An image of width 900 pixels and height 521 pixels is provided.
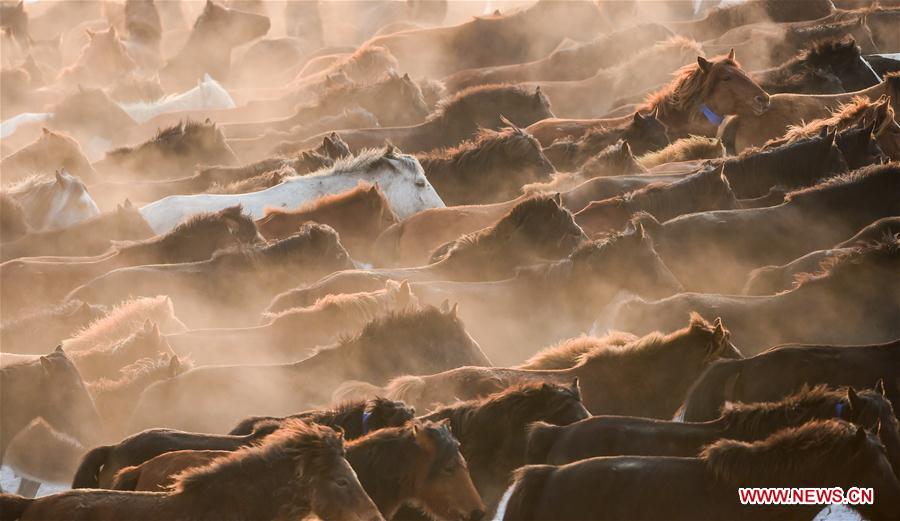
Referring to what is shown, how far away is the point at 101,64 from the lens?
16.7m

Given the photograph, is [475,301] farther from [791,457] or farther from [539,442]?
[791,457]

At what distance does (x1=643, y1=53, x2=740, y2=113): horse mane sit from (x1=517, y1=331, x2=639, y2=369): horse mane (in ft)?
16.3

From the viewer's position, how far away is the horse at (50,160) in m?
11.3

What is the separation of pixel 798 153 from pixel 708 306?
8.50 ft

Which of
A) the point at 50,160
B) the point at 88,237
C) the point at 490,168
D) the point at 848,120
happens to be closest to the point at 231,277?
the point at 88,237

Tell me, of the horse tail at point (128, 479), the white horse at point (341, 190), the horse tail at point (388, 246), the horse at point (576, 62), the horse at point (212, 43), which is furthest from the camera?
the horse at point (212, 43)

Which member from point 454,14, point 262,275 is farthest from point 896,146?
point 454,14

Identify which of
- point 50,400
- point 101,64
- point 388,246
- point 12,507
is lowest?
point 101,64

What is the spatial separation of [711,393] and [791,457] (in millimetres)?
962

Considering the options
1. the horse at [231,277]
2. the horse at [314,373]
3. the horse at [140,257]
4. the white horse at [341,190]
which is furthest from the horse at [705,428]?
the white horse at [341,190]

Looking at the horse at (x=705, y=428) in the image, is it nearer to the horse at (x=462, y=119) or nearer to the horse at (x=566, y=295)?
the horse at (x=566, y=295)

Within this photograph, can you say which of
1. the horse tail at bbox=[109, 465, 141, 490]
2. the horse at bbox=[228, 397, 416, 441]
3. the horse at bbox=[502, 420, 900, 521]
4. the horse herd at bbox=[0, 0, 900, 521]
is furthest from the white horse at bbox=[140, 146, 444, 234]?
the horse at bbox=[502, 420, 900, 521]

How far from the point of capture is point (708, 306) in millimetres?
5934

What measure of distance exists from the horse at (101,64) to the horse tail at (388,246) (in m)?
8.98
